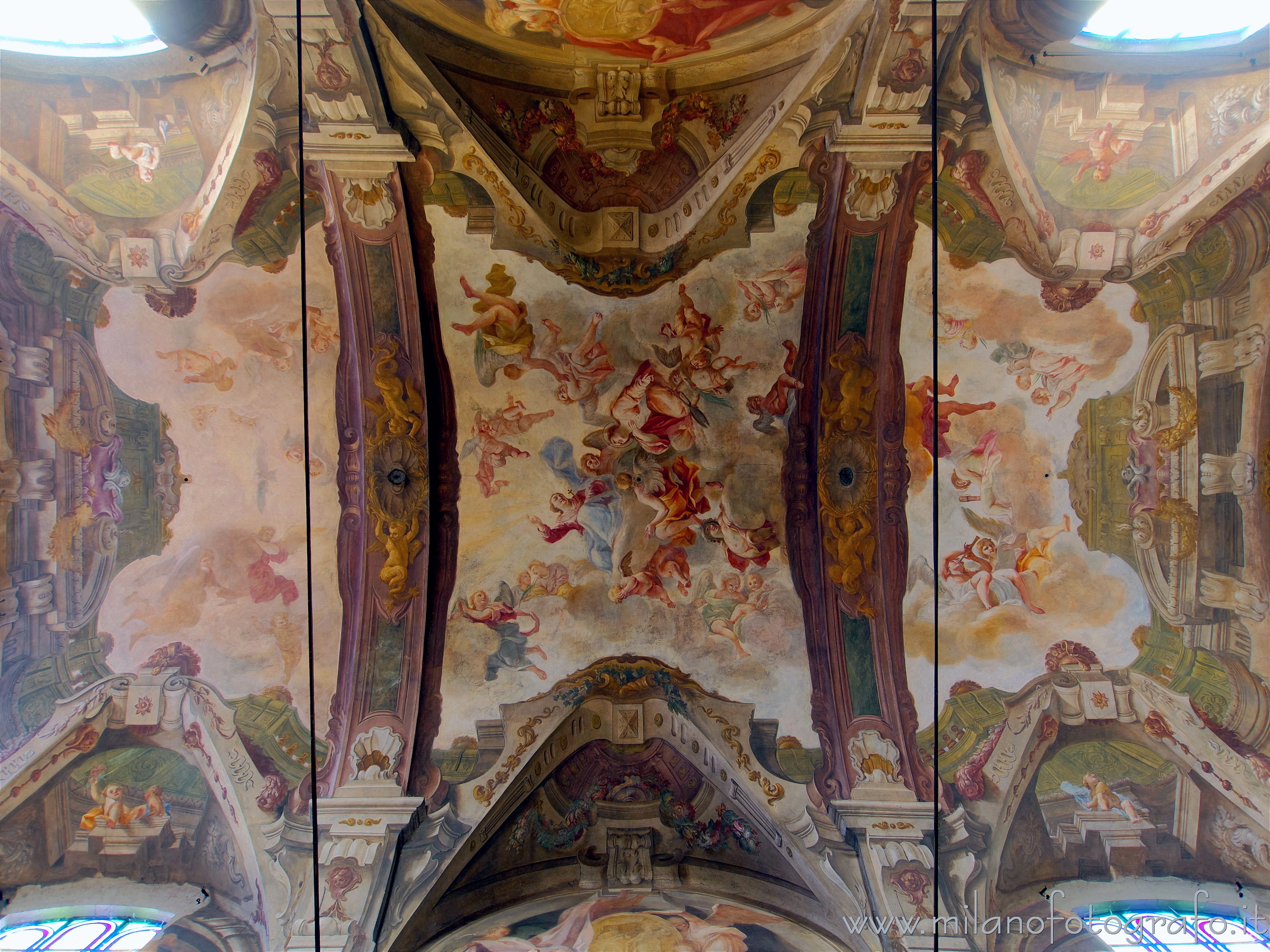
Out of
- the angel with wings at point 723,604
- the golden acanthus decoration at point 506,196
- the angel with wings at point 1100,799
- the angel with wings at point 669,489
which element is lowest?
the angel with wings at point 1100,799

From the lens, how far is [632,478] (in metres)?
9.98

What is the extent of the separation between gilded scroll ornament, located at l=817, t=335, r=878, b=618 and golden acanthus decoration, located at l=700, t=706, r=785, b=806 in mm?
2149

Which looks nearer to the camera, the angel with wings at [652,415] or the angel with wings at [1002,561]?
the angel with wings at [1002,561]

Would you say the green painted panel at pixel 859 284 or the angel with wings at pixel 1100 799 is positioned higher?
the green painted panel at pixel 859 284

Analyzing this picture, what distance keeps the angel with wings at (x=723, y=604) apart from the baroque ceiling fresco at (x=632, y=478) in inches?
3.0

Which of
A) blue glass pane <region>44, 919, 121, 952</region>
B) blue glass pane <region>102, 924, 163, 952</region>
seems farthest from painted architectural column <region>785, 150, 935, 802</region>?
blue glass pane <region>44, 919, 121, 952</region>

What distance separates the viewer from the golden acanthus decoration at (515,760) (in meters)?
9.14

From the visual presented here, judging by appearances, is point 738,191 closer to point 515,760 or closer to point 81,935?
point 515,760

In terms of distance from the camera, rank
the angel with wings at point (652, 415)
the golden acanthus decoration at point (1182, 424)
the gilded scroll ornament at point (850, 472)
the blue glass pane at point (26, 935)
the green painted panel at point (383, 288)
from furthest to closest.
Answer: the angel with wings at point (652, 415)
the gilded scroll ornament at point (850, 472)
the green painted panel at point (383, 288)
the golden acanthus decoration at point (1182, 424)
the blue glass pane at point (26, 935)

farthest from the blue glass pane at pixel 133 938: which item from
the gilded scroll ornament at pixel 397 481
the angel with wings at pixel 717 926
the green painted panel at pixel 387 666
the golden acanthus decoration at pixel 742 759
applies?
the golden acanthus decoration at pixel 742 759

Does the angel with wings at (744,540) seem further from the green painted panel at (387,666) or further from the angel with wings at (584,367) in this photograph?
the green painted panel at (387,666)

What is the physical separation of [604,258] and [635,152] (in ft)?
4.19

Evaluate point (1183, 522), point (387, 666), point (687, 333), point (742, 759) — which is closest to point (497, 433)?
point (687, 333)

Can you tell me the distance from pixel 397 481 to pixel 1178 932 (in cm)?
981
